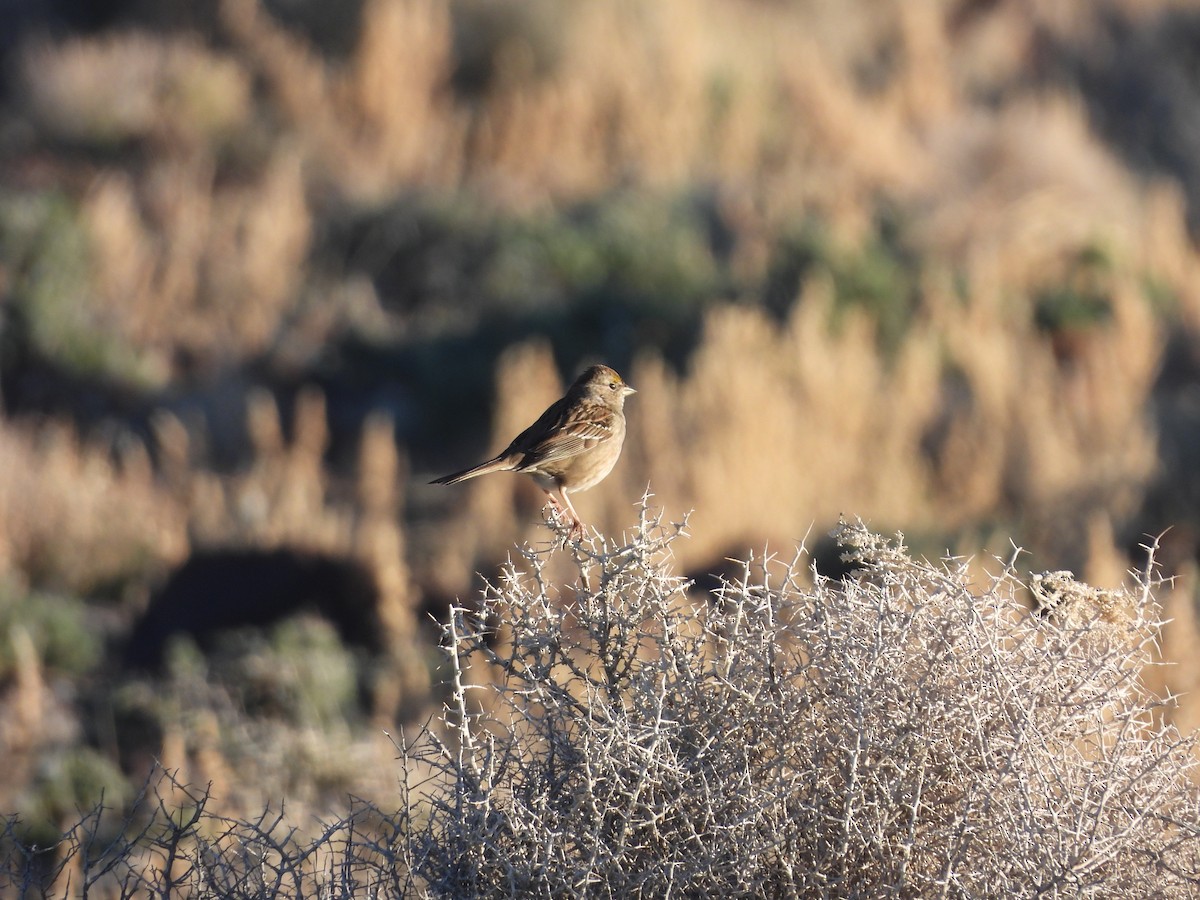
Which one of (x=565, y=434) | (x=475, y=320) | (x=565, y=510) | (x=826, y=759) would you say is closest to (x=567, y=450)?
(x=565, y=434)

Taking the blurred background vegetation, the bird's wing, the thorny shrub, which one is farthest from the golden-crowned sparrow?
the thorny shrub

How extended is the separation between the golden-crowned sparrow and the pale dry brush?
6.30 feet

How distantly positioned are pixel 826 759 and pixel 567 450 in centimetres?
227

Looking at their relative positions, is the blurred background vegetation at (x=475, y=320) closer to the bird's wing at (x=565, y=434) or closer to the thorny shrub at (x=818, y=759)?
the bird's wing at (x=565, y=434)

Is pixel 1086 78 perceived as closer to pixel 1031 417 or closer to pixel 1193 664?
pixel 1031 417

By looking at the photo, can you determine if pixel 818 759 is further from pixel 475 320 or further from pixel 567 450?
pixel 475 320

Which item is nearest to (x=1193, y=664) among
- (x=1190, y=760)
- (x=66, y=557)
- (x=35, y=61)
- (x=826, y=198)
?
(x=1190, y=760)

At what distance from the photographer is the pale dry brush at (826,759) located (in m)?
2.87

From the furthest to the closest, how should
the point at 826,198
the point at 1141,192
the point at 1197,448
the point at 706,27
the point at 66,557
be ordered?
the point at 706,27, the point at 1141,192, the point at 826,198, the point at 1197,448, the point at 66,557

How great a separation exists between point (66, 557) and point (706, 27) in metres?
12.1

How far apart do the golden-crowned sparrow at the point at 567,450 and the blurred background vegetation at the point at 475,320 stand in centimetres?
180


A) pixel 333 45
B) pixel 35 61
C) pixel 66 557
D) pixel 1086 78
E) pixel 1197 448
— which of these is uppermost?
pixel 1086 78

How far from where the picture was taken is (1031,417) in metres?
10.7

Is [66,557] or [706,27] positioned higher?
[706,27]
